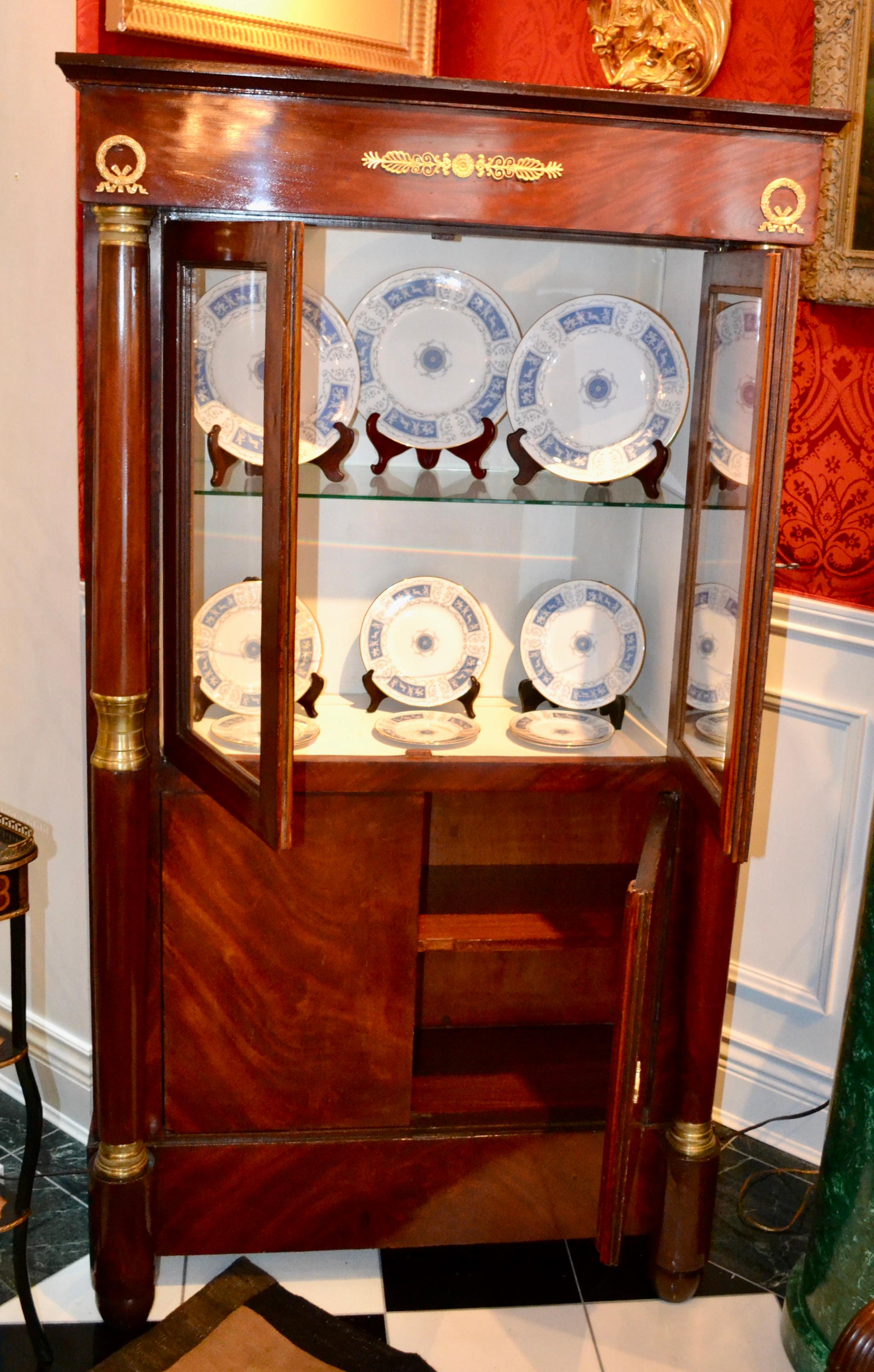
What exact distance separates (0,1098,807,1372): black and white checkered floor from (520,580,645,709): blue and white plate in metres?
0.96

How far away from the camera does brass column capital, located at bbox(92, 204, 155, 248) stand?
1.61 meters

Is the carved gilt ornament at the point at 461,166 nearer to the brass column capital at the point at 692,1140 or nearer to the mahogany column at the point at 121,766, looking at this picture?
the mahogany column at the point at 121,766

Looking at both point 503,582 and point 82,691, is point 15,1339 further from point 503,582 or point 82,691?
point 503,582

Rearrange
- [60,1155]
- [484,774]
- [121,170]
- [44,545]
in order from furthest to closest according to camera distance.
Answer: [60,1155] → [44,545] → [484,774] → [121,170]

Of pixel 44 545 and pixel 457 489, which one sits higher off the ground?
pixel 457 489

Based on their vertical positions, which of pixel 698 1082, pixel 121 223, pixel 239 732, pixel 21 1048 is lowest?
pixel 698 1082

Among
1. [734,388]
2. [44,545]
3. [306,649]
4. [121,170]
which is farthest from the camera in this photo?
[44,545]

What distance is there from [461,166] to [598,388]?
0.46 metres

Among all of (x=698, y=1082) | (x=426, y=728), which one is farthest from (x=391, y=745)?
(x=698, y=1082)

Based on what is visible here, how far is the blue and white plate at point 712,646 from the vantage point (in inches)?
68.7

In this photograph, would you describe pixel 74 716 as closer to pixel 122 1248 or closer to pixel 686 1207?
pixel 122 1248

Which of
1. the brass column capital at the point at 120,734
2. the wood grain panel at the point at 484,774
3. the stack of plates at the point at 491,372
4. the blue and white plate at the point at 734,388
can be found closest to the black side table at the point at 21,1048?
the brass column capital at the point at 120,734

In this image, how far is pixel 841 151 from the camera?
6.82 feet

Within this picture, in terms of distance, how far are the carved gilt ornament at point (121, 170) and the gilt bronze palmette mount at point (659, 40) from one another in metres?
0.88
